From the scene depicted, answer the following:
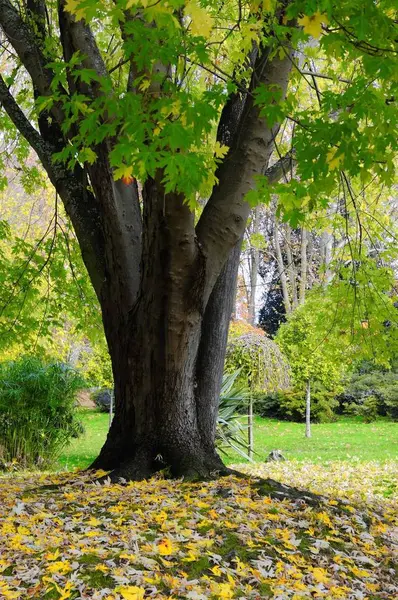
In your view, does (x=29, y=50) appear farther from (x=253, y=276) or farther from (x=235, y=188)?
(x=253, y=276)

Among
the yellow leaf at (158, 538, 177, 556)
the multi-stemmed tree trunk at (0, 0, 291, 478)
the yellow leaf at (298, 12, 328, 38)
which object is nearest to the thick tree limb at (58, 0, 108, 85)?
the multi-stemmed tree trunk at (0, 0, 291, 478)

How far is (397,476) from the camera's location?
6.65 m

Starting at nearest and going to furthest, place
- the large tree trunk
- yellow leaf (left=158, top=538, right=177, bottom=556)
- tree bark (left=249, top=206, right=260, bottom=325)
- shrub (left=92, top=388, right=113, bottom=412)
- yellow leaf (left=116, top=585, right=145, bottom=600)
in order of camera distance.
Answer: yellow leaf (left=116, top=585, right=145, bottom=600) < yellow leaf (left=158, top=538, right=177, bottom=556) < the large tree trunk < shrub (left=92, top=388, right=113, bottom=412) < tree bark (left=249, top=206, right=260, bottom=325)

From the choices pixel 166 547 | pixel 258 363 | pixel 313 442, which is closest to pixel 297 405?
pixel 313 442

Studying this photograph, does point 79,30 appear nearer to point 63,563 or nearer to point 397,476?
point 63,563

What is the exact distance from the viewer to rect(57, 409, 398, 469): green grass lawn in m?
10.8

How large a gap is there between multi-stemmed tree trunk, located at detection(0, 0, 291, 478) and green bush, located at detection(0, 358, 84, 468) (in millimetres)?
4359

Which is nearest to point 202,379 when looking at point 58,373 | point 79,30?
point 79,30

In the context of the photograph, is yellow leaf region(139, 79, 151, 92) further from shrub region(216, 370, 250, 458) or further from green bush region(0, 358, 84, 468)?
shrub region(216, 370, 250, 458)

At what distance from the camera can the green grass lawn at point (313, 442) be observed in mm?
10781

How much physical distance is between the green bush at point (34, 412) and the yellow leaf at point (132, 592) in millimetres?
6161

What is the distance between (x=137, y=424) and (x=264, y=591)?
179cm

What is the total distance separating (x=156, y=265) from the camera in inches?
148

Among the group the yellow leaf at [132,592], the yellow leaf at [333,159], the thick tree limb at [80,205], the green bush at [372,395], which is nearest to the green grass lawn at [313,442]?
the green bush at [372,395]
